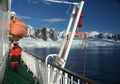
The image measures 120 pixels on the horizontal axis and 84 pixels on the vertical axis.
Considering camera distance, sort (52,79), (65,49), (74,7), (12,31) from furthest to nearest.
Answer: (12,31) → (74,7) → (65,49) → (52,79)

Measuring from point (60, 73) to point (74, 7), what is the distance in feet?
6.84

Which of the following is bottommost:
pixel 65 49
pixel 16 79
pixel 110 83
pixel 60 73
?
pixel 110 83

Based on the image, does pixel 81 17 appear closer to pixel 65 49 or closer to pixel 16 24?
pixel 65 49

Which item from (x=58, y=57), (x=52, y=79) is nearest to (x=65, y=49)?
(x=58, y=57)

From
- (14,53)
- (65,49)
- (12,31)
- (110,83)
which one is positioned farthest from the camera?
(110,83)

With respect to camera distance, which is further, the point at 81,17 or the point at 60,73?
the point at 81,17

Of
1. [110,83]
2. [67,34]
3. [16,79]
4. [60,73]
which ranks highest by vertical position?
[67,34]

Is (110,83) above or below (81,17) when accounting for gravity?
below

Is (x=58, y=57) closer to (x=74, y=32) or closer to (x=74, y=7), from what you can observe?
(x=74, y=32)

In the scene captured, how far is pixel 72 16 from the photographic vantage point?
5910 mm

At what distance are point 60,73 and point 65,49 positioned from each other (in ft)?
3.67

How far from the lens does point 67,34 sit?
18.8 ft

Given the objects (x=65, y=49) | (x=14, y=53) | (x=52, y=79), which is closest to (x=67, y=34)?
(x=65, y=49)

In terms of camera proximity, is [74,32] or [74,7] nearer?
[74,32]
